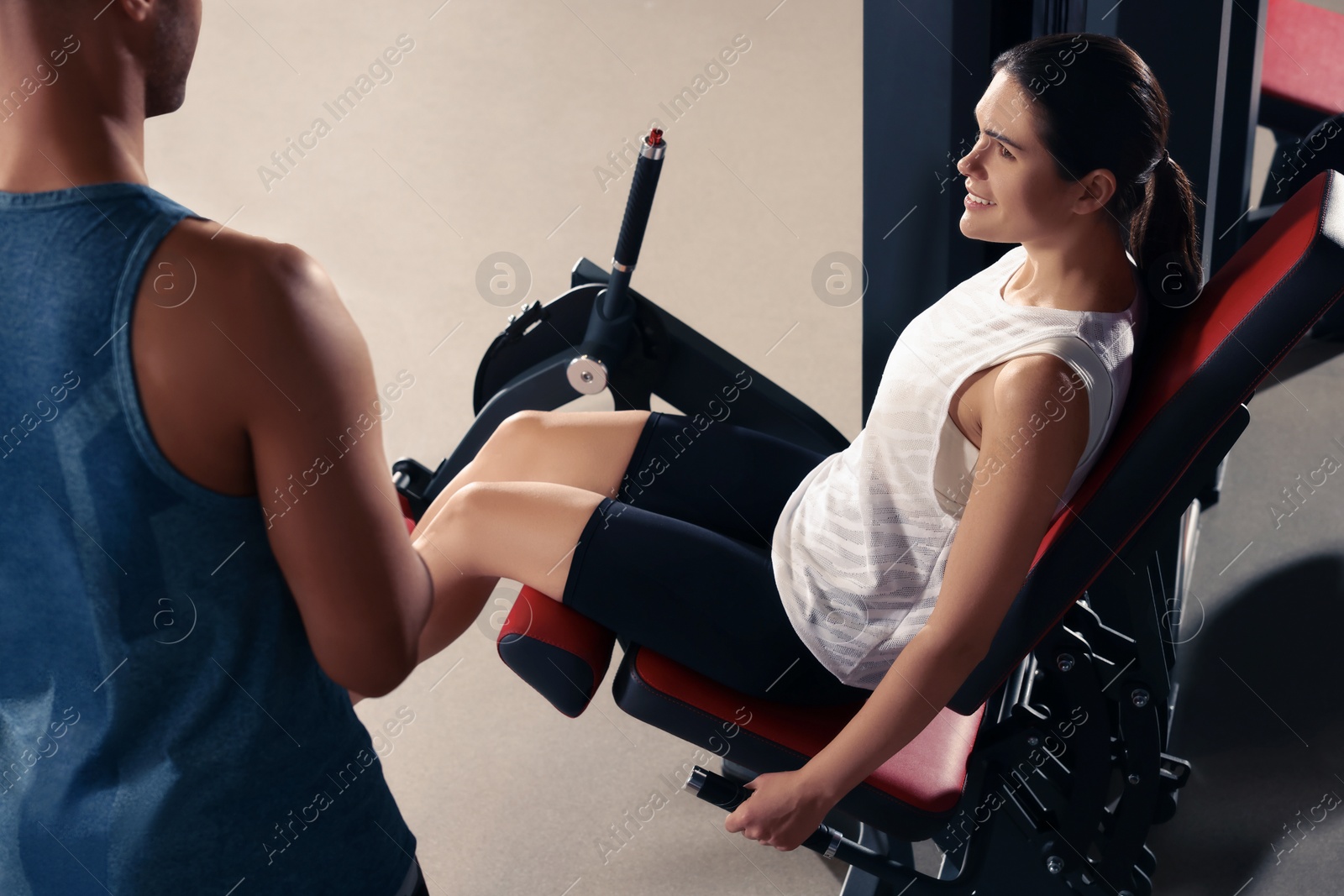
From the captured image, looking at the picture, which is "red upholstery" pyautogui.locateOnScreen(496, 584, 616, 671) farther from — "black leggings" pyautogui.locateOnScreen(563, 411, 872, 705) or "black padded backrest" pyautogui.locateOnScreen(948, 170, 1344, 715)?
"black padded backrest" pyautogui.locateOnScreen(948, 170, 1344, 715)

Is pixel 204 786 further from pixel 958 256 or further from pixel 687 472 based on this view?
pixel 958 256

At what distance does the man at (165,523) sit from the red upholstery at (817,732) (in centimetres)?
65

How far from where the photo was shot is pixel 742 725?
4.66ft

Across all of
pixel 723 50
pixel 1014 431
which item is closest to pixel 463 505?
pixel 1014 431

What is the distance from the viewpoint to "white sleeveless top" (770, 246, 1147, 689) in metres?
1.33

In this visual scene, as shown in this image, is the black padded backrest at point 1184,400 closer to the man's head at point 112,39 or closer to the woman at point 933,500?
the woman at point 933,500

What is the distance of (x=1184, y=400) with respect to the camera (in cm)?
127

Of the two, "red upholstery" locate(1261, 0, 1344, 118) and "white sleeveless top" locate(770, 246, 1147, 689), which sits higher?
"white sleeveless top" locate(770, 246, 1147, 689)

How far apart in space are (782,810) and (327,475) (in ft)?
2.79

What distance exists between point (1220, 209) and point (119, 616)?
6.52 ft

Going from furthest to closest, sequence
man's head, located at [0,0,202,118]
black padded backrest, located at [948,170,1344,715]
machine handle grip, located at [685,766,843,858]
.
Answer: machine handle grip, located at [685,766,843,858] → black padded backrest, located at [948,170,1344,715] → man's head, located at [0,0,202,118]

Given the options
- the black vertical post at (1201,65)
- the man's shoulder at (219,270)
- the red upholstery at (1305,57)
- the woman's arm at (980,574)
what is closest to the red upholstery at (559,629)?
the woman's arm at (980,574)

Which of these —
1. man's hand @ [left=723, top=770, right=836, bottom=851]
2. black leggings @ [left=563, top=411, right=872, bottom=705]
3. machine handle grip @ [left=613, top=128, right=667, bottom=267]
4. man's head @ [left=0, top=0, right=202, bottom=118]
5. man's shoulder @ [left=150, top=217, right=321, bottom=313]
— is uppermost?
man's head @ [left=0, top=0, right=202, bottom=118]

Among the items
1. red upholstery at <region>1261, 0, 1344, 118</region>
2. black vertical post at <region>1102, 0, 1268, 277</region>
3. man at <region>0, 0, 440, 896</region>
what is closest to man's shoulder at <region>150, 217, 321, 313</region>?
man at <region>0, 0, 440, 896</region>
